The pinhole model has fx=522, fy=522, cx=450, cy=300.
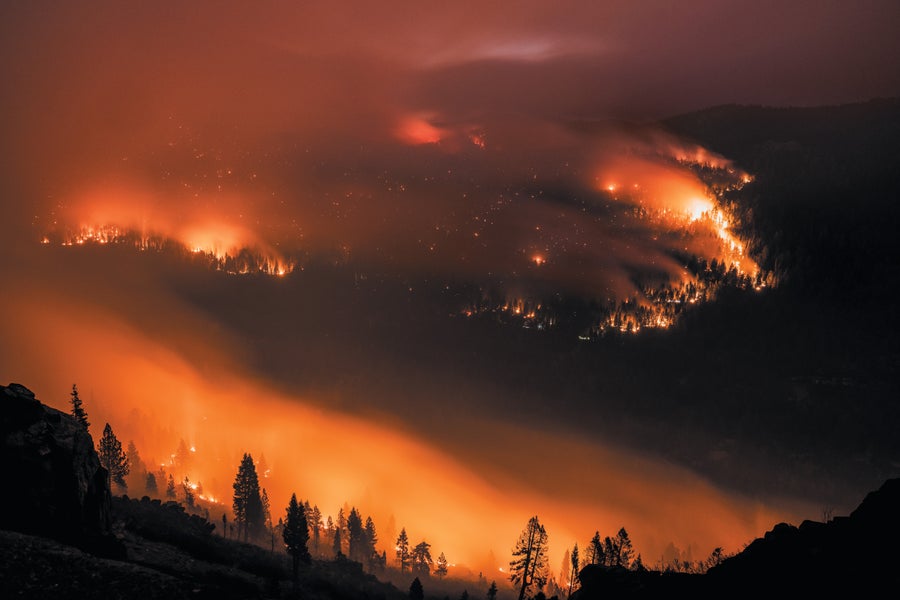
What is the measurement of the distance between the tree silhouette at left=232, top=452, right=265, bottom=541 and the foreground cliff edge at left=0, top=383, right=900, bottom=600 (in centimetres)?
7741

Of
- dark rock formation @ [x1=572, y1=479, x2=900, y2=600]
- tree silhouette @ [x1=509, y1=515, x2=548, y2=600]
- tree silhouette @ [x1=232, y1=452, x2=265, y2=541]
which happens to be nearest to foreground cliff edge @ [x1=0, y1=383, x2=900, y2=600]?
dark rock formation @ [x1=572, y1=479, x2=900, y2=600]

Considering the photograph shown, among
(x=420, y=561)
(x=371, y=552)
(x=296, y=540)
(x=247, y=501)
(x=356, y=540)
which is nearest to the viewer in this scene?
(x=296, y=540)

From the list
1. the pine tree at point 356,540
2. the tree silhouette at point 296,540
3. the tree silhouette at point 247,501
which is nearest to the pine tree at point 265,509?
the tree silhouette at point 247,501

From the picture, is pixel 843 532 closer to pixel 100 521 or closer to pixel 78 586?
pixel 78 586

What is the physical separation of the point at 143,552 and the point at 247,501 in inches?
3555

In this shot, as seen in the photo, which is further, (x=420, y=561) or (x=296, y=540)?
(x=420, y=561)

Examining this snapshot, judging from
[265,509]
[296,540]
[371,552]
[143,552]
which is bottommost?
[371,552]

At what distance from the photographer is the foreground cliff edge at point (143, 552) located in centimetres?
2525

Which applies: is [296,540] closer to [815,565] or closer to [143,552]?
[143,552]

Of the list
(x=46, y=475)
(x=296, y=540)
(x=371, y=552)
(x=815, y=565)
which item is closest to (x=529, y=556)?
(x=296, y=540)

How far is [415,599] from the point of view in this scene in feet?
268

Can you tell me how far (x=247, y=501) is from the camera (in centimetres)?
13138

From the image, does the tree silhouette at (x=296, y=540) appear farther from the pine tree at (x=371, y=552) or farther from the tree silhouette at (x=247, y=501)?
the pine tree at (x=371, y=552)

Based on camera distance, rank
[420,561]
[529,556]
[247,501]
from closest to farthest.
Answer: [529,556] → [247,501] → [420,561]
